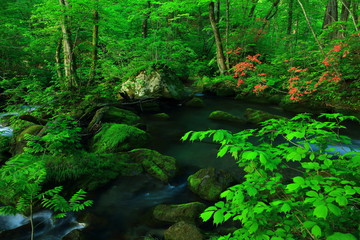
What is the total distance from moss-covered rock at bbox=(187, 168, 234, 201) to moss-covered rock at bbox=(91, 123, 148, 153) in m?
2.84

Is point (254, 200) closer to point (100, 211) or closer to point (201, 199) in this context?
point (201, 199)

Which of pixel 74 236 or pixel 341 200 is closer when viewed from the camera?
pixel 341 200

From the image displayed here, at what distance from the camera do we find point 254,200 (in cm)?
189

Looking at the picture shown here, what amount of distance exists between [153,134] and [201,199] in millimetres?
4641

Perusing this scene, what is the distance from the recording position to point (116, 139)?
22.2 ft

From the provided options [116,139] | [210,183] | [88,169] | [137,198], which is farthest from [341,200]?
[116,139]

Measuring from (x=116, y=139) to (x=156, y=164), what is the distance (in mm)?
1877

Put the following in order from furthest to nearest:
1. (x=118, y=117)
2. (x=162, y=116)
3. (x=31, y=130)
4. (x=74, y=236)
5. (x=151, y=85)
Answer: (x=151, y=85)
(x=162, y=116)
(x=118, y=117)
(x=31, y=130)
(x=74, y=236)

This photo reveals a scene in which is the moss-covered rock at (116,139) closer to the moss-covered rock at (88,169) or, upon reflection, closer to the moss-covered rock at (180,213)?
the moss-covered rock at (88,169)

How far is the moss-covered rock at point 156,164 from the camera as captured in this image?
5.54 m

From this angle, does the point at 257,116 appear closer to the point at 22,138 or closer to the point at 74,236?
the point at 74,236

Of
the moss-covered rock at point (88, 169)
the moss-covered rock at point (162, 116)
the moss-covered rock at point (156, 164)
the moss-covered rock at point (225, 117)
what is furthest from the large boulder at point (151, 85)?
the moss-covered rock at point (88, 169)

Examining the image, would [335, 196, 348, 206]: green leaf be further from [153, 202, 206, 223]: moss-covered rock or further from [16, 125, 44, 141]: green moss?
[16, 125, 44, 141]: green moss

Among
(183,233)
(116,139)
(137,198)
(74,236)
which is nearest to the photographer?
(183,233)
